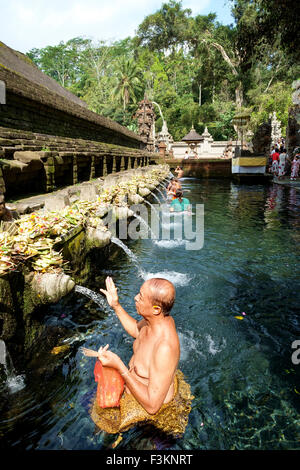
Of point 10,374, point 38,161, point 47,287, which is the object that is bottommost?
point 10,374

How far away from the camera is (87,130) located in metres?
11.8

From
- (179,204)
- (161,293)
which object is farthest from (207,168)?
(161,293)

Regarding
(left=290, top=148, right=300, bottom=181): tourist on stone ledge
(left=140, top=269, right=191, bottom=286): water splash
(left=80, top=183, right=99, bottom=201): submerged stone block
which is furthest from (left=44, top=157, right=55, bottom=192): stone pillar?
(left=290, top=148, right=300, bottom=181): tourist on stone ledge

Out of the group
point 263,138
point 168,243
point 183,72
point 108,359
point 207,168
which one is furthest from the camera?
point 183,72

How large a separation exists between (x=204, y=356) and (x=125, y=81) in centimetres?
4335

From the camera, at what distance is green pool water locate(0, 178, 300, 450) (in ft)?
7.15

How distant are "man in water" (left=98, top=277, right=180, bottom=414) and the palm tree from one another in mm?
42261

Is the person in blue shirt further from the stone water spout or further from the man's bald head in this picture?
the man's bald head

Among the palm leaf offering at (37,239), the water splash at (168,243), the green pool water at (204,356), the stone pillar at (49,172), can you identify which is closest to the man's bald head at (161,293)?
the green pool water at (204,356)

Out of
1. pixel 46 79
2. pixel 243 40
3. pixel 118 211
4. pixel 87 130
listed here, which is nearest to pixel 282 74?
pixel 243 40

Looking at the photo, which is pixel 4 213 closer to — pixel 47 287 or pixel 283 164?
pixel 47 287

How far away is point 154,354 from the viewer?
73.5 inches

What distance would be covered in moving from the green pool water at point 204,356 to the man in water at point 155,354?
0.46 metres

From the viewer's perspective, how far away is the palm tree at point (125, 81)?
39.2 m
